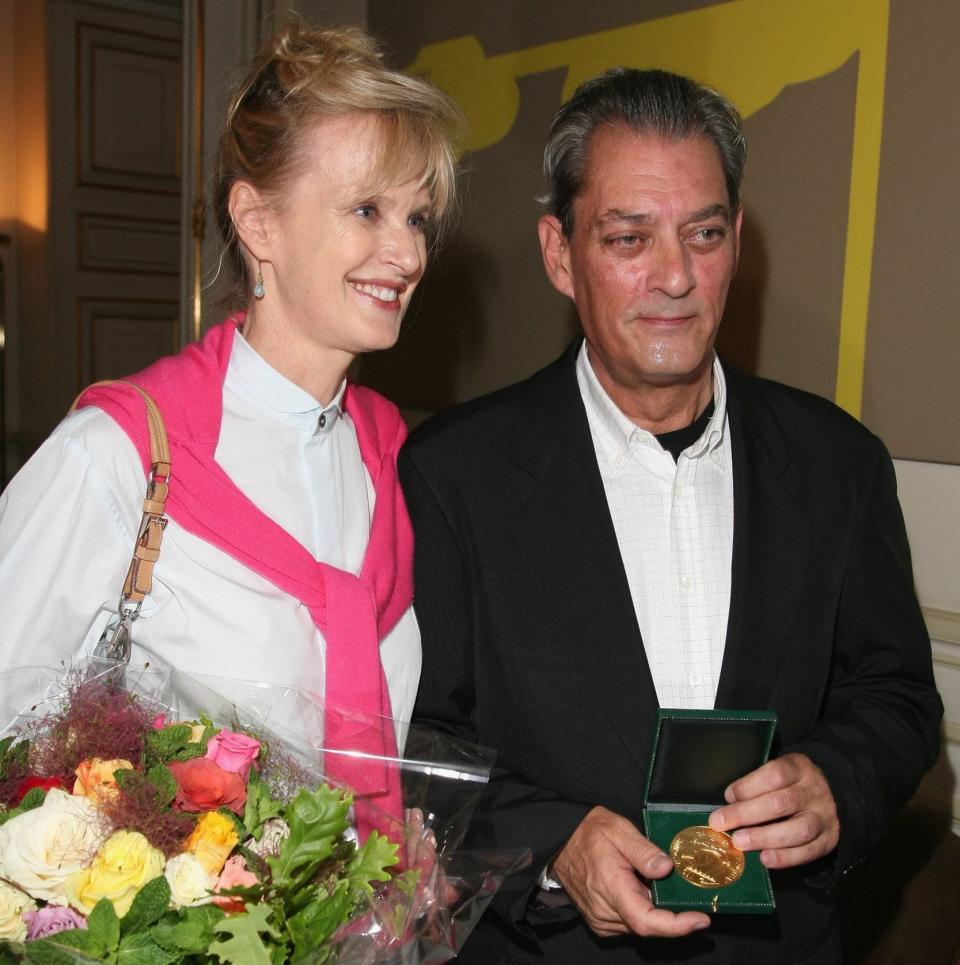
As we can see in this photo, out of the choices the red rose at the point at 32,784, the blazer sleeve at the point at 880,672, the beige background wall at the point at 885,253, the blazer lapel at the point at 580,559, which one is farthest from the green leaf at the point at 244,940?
the beige background wall at the point at 885,253

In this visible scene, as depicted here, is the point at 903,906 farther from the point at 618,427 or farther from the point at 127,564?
the point at 127,564

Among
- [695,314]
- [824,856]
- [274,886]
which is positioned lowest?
[824,856]

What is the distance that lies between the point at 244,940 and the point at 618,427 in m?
1.06

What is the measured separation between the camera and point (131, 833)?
888mm

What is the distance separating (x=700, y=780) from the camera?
4.42ft

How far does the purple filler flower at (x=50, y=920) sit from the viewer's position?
0.86 meters

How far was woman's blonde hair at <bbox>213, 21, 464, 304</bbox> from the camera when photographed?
151 centimetres

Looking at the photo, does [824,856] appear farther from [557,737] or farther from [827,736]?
[557,737]

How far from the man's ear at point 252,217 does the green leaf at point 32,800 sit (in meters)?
0.87

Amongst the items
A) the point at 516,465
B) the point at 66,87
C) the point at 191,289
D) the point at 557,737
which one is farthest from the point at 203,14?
the point at 557,737

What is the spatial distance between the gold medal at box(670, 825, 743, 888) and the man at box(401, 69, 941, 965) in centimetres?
13

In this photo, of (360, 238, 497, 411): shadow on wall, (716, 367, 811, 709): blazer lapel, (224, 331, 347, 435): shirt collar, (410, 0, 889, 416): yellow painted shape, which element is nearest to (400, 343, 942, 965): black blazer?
(716, 367, 811, 709): blazer lapel

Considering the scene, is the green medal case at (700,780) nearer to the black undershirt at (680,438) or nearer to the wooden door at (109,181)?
the black undershirt at (680,438)

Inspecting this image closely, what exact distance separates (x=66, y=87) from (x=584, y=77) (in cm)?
441
